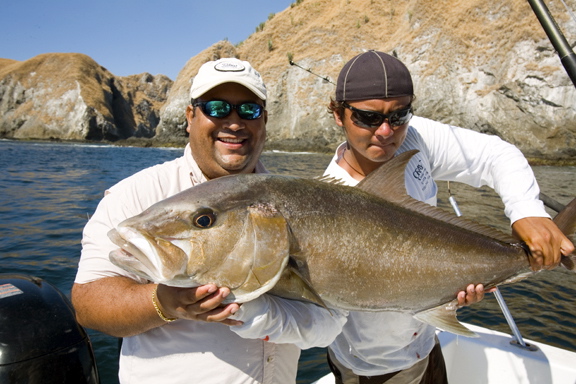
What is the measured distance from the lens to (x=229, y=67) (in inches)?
88.6

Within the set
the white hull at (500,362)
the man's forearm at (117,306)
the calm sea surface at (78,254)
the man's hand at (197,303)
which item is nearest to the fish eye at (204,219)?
the man's hand at (197,303)

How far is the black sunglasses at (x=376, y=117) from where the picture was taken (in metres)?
2.36

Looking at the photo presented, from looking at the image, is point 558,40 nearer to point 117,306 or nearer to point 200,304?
point 200,304

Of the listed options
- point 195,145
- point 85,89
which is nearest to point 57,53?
point 85,89

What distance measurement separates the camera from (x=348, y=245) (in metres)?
1.90

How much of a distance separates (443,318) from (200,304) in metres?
1.35

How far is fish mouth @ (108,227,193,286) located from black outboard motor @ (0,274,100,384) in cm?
127

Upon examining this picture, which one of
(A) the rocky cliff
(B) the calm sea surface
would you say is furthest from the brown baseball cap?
(A) the rocky cliff

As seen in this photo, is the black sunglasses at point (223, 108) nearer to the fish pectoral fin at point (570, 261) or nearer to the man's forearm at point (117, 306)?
the man's forearm at point (117, 306)

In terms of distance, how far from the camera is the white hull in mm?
3428

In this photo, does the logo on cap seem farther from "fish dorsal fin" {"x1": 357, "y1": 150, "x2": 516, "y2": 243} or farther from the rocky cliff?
the rocky cliff

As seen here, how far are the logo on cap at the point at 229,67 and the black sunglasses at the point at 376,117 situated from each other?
0.67 m

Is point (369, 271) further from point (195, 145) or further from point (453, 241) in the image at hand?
point (195, 145)

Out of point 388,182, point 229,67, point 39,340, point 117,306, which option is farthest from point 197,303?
point 39,340
